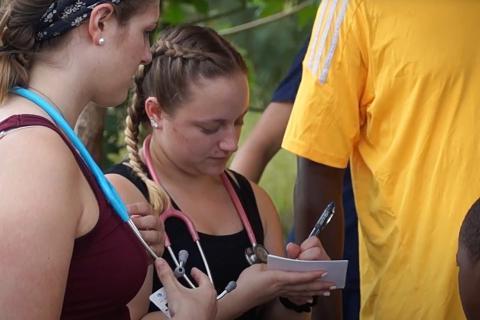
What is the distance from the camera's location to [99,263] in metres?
1.92

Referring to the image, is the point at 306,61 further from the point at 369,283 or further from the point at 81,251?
the point at 81,251

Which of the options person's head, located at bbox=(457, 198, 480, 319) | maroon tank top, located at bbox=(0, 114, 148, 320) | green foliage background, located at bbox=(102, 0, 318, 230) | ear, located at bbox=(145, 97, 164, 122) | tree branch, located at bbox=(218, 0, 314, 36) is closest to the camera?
maroon tank top, located at bbox=(0, 114, 148, 320)

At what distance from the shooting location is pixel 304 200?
2846 millimetres

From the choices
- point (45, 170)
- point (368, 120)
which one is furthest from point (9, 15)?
point (368, 120)

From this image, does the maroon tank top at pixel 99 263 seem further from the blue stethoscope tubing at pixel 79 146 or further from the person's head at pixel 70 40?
the person's head at pixel 70 40

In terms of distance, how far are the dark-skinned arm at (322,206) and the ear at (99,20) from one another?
948mm

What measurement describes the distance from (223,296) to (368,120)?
24.1 inches

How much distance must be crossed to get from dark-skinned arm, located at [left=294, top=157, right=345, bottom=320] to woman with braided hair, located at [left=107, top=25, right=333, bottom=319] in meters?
0.10

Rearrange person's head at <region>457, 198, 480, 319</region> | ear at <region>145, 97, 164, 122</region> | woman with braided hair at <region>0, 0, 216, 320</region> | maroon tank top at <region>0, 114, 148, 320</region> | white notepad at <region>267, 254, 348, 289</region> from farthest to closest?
ear at <region>145, 97, 164, 122</region>
white notepad at <region>267, 254, 348, 289</region>
person's head at <region>457, 198, 480, 319</region>
maroon tank top at <region>0, 114, 148, 320</region>
woman with braided hair at <region>0, 0, 216, 320</region>

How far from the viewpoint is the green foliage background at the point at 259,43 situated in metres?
4.46

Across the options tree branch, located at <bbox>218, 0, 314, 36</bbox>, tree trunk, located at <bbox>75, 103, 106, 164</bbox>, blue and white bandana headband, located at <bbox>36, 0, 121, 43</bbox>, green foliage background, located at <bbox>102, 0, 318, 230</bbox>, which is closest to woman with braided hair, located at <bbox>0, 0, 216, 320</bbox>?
blue and white bandana headband, located at <bbox>36, 0, 121, 43</bbox>

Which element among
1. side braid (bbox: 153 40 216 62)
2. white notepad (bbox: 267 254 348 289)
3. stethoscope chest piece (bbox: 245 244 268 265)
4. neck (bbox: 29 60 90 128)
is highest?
neck (bbox: 29 60 90 128)

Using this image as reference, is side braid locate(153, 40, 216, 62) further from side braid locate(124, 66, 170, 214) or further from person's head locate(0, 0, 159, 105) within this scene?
person's head locate(0, 0, 159, 105)

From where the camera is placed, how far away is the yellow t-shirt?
98.8 inches
